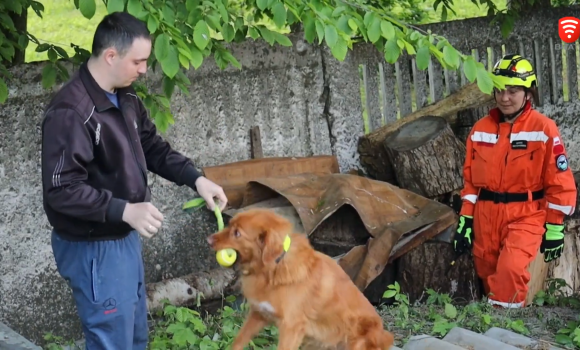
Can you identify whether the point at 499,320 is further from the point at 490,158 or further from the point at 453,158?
the point at 453,158

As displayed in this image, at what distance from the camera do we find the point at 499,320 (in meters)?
5.66

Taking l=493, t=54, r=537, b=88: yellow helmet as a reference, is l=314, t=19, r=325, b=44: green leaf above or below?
above

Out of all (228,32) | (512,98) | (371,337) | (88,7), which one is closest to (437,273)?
(512,98)

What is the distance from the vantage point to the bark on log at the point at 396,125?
8.20m

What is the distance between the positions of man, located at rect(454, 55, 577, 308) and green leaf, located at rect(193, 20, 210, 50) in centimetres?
281

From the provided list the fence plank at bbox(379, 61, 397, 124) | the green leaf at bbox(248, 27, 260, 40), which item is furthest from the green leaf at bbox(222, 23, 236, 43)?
the fence plank at bbox(379, 61, 397, 124)

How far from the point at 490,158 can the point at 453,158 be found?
118cm

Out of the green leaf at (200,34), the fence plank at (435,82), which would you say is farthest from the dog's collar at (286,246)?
the fence plank at (435,82)

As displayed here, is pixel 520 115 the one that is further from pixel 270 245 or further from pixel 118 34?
pixel 118 34

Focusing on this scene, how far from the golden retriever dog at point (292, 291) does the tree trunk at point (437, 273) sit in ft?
8.59

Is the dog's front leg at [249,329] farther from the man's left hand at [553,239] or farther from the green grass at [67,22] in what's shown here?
the green grass at [67,22]

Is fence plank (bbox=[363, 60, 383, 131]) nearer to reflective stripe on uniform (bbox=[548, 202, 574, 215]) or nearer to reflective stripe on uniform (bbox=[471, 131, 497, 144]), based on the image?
reflective stripe on uniform (bbox=[471, 131, 497, 144])

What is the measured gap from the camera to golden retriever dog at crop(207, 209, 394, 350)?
4164 mm

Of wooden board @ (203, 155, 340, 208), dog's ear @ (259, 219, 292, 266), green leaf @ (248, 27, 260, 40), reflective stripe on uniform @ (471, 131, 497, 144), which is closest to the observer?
dog's ear @ (259, 219, 292, 266)
